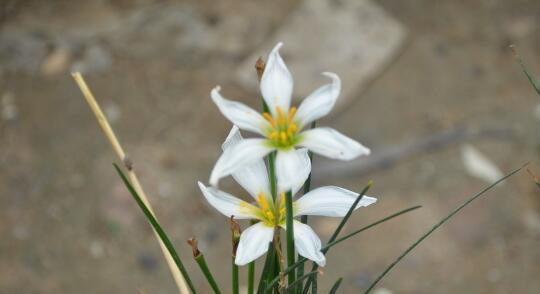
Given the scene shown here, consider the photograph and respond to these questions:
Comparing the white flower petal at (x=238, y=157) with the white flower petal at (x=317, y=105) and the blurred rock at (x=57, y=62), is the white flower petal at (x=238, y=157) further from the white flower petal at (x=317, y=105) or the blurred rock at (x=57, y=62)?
the blurred rock at (x=57, y=62)

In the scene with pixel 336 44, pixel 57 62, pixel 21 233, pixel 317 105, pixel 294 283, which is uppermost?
pixel 57 62

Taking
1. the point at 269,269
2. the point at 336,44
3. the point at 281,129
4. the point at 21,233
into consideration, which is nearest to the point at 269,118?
the point at 281,129

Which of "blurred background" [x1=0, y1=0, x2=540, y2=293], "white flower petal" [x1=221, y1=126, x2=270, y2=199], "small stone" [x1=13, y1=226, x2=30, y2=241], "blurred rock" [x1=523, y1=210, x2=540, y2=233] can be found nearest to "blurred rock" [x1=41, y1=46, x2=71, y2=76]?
"blurred background" [x1=0, y1=0, x2=540, y2=293]

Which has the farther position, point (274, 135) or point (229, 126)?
point (229, 126)

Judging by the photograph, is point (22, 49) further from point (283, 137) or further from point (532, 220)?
point (283, 137)

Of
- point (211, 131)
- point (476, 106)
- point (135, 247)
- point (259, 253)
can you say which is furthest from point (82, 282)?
point (259, 253)

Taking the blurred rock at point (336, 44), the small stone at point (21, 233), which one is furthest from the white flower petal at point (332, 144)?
the blurred rock at point (336, 44)
